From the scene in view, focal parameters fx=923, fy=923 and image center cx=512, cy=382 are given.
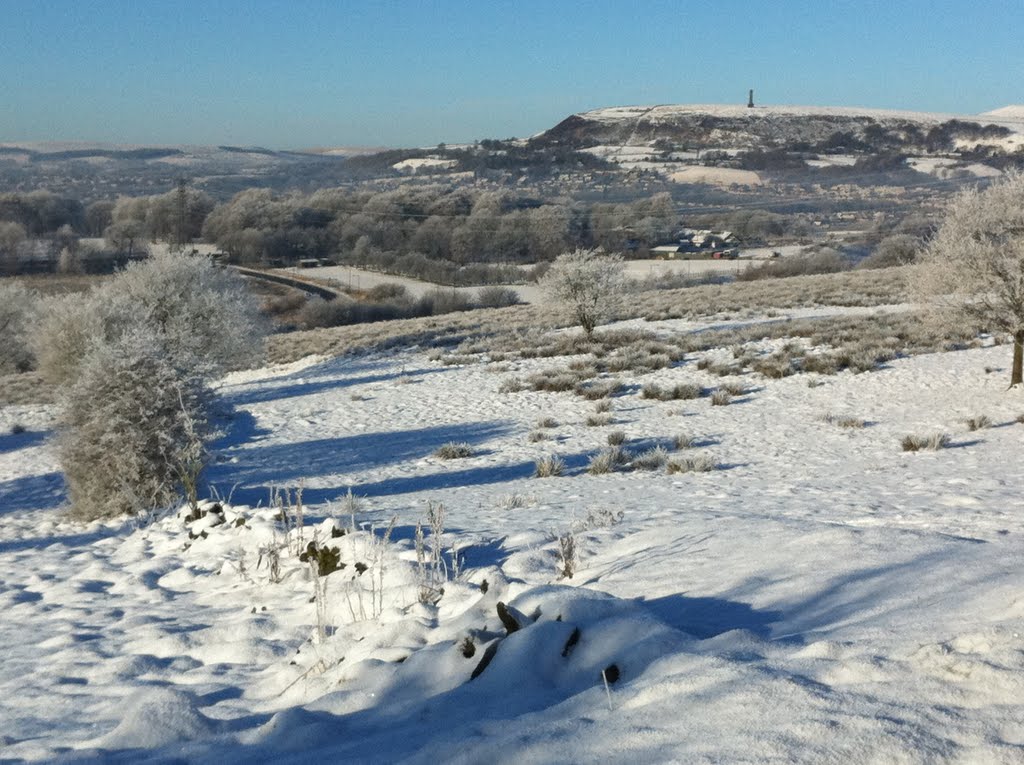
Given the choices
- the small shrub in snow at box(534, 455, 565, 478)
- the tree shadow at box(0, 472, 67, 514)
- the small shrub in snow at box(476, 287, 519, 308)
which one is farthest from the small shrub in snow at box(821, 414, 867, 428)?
the small shrub in snow at box(476, 287, 519, 308)

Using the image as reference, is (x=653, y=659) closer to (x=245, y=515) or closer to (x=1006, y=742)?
(x=1006, y=742)

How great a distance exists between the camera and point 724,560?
18.6ft

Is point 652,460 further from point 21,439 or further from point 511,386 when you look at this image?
point 21,439

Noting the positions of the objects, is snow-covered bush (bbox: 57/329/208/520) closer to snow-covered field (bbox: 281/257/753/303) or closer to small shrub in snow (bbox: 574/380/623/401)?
small shrub in snow (bbox: 574/380/623/401)

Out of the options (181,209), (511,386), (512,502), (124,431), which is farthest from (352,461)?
(181,209)

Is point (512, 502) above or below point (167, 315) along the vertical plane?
below

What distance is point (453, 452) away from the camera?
13828mm

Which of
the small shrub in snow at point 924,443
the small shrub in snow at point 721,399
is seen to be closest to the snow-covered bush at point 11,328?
the small shrub in snow at point 721,399

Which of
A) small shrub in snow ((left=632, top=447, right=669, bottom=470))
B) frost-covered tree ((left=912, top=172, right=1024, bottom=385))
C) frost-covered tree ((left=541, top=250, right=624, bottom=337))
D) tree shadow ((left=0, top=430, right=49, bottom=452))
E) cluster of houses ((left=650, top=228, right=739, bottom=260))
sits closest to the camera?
small shrub in snow ((left=632, top=447, right=669, bottom=470))

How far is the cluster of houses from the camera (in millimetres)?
64938

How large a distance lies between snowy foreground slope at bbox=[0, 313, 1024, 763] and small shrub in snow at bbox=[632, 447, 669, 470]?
2.23 feet

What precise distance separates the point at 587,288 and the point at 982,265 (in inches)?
510

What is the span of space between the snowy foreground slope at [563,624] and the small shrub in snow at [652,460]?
68cm

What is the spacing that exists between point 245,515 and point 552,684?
5202 millimetres
